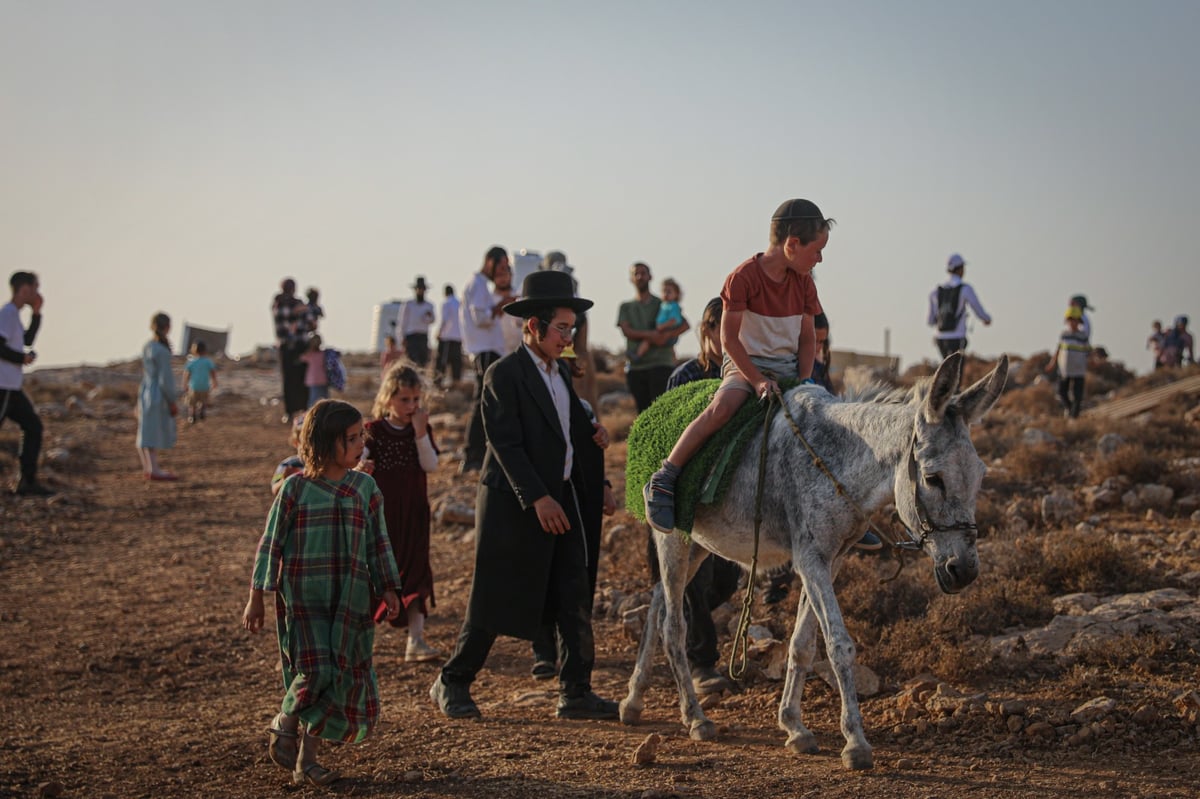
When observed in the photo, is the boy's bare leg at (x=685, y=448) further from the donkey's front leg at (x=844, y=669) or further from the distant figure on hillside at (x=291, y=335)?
the distant figure on hillside at (x=291, y=335)

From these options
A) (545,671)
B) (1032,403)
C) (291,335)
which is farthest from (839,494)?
(1032,403)

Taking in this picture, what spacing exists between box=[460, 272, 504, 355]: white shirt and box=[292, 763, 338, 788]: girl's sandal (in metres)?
7.83

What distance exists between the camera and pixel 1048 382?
25.7 meters

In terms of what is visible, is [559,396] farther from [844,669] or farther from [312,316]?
[312,316]

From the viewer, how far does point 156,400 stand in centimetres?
1598

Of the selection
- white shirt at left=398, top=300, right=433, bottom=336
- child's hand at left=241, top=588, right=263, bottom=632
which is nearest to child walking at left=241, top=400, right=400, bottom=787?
child's hand at left=241, top=588, right=263, bottom=632

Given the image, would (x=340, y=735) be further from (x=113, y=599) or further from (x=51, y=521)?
(x=51, y=521)

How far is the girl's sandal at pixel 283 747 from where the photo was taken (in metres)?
5.55

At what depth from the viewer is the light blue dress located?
15.5 metres

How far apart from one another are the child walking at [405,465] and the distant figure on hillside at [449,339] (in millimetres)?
9751

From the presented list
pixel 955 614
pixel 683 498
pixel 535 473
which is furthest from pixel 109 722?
pixel 955 614

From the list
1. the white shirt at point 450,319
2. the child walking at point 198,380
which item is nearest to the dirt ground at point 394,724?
the white shirt at point 450,319

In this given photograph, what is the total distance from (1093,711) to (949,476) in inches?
73.9

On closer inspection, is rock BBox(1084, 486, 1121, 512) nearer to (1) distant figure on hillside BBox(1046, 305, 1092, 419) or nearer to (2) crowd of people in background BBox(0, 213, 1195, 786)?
(2) crowd of people in background BBox(0, 213, 1195, 786)
